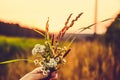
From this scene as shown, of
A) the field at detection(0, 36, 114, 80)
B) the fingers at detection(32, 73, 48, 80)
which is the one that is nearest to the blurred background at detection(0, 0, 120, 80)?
the field at detection(0, 36, 114, 80)

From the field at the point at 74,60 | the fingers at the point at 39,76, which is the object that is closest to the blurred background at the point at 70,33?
the field at the point at 74,60

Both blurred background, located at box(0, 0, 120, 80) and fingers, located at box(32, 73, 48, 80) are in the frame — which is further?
blurred background, located at box(0, 0, 120, 80)

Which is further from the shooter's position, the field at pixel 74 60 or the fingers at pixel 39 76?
the field at pixel 74 60

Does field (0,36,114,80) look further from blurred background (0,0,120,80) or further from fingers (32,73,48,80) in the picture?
fingers (32,73,48,80)

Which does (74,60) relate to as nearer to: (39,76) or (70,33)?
(70,33)

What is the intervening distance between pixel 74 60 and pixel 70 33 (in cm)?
15

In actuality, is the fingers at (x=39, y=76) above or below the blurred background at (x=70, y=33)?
below

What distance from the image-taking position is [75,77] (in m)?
1.63

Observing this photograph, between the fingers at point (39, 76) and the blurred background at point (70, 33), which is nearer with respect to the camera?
the fingers at point (39, 76)

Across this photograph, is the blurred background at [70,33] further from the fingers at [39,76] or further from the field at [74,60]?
the fingers at [39,76]

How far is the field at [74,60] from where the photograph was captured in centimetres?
159

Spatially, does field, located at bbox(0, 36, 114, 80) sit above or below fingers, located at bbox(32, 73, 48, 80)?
above

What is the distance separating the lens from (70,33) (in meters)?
1.60

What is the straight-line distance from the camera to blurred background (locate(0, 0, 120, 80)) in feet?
5.22
